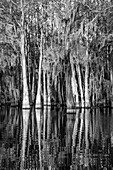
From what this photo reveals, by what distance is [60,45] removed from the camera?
30.3 m

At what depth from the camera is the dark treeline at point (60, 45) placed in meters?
27.3

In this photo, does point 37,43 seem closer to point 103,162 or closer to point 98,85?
point 98,85

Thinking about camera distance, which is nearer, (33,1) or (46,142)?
(46,142)

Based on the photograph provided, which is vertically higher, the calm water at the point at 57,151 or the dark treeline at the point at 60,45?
the dark treeline at the point at 60,45

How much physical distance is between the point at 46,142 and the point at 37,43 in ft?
96.3

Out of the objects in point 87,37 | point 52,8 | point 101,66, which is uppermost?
point 52,8

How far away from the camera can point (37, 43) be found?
40531 mm

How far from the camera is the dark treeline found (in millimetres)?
27344

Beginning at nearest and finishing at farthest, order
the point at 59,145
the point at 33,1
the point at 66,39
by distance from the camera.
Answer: the point at 59,145 → the point at 66,39 → the point at 33,1

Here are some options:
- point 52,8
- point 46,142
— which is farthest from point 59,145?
point 52,8

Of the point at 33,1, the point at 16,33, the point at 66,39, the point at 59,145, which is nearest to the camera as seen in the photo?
the point at 59,145

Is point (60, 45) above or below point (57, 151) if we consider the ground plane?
above

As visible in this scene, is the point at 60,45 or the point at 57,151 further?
the point at 60,45

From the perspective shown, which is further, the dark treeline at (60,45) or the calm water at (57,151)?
the dark treeline at (60,45)
